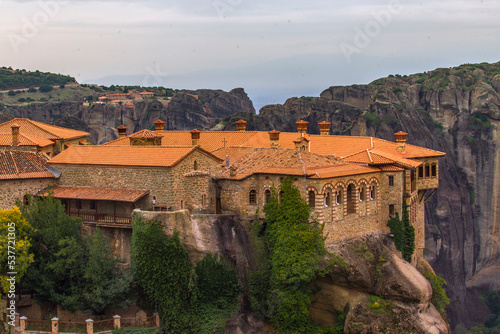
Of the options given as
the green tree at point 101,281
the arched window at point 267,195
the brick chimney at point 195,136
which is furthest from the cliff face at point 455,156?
the green tree at point 101,281

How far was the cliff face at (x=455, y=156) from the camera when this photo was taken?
88731 mm

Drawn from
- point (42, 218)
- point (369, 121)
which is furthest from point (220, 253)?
point (369, 121)

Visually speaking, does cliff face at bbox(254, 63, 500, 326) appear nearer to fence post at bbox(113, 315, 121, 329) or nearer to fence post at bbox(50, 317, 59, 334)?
fence post at bbox(113, 315, 121, 329)

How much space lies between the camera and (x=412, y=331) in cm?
3988

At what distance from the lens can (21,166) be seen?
45.8m

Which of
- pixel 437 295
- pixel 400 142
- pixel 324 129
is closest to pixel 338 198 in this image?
pixel 437 295

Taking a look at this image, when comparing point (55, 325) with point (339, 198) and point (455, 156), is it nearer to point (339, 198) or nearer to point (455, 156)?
point (339, 198)

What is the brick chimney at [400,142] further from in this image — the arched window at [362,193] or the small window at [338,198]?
the small window at [338,198]

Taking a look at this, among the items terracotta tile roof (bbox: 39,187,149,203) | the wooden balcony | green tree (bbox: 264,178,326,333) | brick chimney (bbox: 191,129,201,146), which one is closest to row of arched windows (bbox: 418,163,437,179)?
green tree (bbox: 264,178,326,333)

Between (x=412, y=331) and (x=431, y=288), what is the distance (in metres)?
4.77

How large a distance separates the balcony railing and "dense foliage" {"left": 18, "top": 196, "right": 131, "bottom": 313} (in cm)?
161

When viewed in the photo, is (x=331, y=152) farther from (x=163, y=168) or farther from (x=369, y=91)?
(x=369, y=91)

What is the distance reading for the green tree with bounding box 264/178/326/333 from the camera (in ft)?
131

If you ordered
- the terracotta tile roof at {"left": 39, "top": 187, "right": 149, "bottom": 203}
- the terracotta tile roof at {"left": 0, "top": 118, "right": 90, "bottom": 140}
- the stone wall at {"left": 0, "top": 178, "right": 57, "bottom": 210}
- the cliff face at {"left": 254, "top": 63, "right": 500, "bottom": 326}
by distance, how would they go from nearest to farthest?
the terracotta tile roof at {"left": 39, "top": 187, "right": 149, "bottom": 203}
the stone wall at {"left": 0, "top": 178, "right": 57, "bottom": 210}
the terracotta tile roof at {"left": 0, "top": 118, "right": 90, "bottom": 140}
the cliff face at {"left": 254, "top": 63, "right": 500, "bottom": 326}
